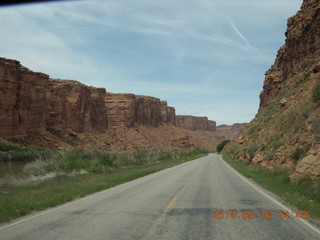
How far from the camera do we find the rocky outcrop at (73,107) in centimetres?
10077

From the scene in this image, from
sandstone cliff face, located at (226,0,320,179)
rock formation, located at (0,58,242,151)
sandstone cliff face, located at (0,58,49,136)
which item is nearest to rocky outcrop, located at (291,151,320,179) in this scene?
sandstone cliff face, located at (226,0,320,179)

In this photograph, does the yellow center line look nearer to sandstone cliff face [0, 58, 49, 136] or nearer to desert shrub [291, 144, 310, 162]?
desert shrub [291, 144, 310, 162]

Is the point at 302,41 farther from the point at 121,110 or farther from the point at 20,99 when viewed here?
the point at 121,110

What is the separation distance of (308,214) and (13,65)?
289 ft

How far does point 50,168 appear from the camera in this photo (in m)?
23.5

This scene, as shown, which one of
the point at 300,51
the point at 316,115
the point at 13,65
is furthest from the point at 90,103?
the point at 316,115

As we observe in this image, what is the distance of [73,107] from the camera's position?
106188 mm

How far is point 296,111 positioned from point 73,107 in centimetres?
9049

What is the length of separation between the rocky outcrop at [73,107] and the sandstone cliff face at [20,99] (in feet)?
17.7

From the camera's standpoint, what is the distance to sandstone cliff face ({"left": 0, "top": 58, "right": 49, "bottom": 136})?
263 ft

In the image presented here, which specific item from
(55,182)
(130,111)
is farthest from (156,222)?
(130,111)
